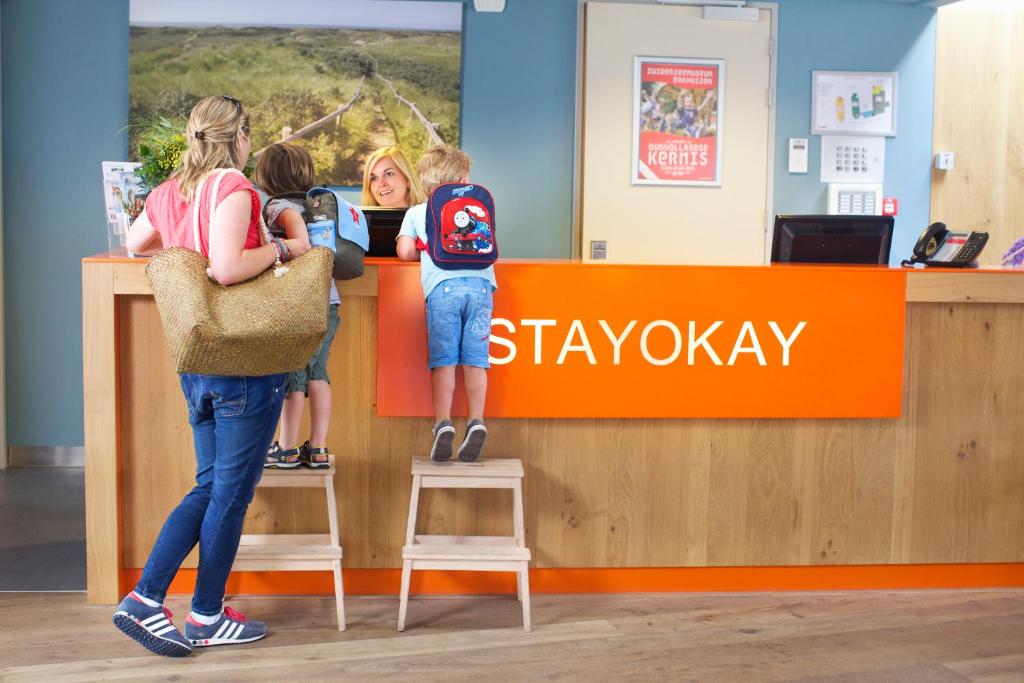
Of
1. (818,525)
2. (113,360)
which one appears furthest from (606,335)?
(113,360)

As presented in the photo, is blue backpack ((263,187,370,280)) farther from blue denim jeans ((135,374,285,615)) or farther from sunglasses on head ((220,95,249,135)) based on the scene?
blue denim jeans ((135,374,285,615))

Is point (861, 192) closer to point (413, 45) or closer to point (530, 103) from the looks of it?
point (530, 103)

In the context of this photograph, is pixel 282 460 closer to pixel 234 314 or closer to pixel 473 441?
pixel 473 441

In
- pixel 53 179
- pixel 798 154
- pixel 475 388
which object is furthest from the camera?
pixel 798 154

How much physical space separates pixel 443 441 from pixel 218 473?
69cm

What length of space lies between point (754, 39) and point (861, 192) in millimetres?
988

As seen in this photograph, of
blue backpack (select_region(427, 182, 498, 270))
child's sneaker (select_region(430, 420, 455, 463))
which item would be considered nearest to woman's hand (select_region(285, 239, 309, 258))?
blue backpack (select_region(427, 182, 498, 270))

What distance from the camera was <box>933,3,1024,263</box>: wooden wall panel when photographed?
5676 mm

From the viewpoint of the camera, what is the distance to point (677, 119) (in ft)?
17.8

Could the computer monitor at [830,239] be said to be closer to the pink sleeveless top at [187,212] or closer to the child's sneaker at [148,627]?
the pink sleeveless top at [187,212]

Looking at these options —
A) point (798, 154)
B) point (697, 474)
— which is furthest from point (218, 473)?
point (798, 154)

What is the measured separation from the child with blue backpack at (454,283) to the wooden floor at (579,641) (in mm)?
560

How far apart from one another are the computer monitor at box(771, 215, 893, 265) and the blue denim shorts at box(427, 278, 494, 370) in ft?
3.66

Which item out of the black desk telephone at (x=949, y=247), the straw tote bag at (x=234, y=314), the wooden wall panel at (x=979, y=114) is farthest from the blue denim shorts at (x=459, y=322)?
the wooden wall panel at (x=979, y=114)
